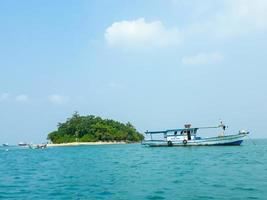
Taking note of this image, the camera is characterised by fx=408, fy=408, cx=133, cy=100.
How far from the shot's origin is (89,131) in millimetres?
176750

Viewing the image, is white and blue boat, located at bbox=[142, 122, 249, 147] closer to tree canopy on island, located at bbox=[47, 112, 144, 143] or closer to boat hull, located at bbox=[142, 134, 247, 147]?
boat hull, located at bbox=[142, 134, 247, 147]

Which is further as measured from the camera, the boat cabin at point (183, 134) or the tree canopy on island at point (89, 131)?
the tree canopy on island at point (89, 131)

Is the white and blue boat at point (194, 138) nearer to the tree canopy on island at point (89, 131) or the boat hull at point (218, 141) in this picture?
the boat hull at point (218, 141)

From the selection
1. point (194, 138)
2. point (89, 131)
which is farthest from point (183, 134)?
point (89, 131)

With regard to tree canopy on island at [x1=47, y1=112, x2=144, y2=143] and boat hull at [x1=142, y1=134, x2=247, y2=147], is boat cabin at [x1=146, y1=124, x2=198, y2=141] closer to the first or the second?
boat hull at [x1=142, y1=134, x2=247, y2=147]

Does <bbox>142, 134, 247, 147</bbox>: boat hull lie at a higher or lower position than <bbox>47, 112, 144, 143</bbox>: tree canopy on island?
lower

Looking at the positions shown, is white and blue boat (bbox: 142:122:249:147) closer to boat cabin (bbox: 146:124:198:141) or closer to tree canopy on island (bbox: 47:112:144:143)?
boat cabin (bbox: 146:124:198:141)

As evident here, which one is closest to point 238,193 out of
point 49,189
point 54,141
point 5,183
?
point 49,189

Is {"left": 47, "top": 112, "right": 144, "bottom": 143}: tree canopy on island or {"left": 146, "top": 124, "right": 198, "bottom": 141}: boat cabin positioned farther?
{"left": 47, "top": 112, "right": 144, "bottom": 143}: tree canopy on island

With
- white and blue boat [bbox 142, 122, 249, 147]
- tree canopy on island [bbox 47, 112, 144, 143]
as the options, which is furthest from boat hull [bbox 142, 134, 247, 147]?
tree canopy on island [bbox 47, 112, 144, 143]

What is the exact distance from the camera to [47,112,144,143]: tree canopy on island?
6934 inches

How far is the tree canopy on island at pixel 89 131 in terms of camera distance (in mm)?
176125

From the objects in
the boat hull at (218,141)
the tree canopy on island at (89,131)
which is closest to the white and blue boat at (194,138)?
the boat hull at (218,141)

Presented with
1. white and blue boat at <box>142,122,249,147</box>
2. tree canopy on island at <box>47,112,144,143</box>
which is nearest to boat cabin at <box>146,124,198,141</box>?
white and blue boat at <box>142,122,249,147</box>
